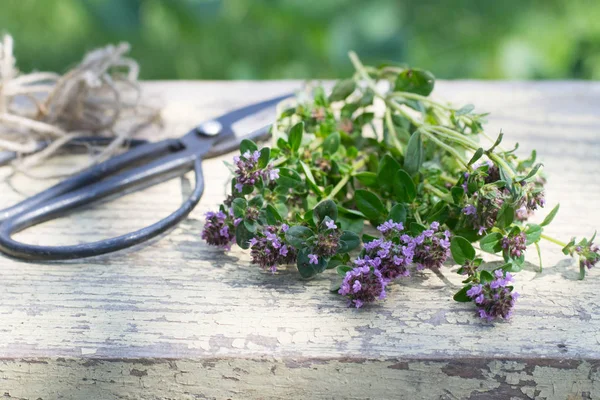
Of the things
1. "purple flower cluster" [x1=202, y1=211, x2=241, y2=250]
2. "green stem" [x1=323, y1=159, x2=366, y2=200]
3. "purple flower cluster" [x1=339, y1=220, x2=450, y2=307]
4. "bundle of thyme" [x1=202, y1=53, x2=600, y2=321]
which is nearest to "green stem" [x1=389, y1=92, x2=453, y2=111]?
"bundle of thyme" [x1=202, y1=53, x2=600, y2=321]

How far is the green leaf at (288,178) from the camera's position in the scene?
0.86 m

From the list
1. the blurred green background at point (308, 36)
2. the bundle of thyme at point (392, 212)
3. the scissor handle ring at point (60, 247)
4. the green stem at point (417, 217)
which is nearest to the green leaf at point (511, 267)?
the bundle of thyme at point (392, 212)

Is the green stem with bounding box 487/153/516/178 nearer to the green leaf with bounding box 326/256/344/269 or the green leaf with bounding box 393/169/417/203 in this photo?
the green leaf with bounding box 393/169/417/203

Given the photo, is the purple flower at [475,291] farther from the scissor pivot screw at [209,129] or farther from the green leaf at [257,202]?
the scissor pivot screw at [209,129]

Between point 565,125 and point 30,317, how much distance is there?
937 mm

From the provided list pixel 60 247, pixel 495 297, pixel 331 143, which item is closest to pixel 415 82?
pixel 331 143

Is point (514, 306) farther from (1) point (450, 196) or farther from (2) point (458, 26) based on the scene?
(2) point (458, 26)

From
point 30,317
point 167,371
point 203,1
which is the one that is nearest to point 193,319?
point 167,371

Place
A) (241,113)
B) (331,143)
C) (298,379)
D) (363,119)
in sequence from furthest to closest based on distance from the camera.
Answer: (241,113) < (363,119) < (331,143) < (298,379)

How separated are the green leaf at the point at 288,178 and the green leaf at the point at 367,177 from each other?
0.09m

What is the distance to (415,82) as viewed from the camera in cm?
100

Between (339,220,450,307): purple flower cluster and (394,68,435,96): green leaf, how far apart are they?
0.27 meters

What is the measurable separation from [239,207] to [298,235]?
3.2 inches

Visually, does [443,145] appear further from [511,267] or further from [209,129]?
[209,129]
